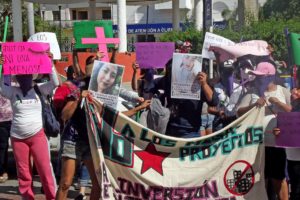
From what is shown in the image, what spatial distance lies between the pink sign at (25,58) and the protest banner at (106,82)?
2.69 ft

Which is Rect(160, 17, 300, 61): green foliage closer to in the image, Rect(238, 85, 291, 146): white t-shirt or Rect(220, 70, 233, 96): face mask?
Rect(220, 70, 233, 96): face mask

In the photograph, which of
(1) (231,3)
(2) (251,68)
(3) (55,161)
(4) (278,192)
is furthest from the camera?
(1) (231,3)

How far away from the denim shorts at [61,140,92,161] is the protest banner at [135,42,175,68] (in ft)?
5.25

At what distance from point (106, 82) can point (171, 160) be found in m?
0.99

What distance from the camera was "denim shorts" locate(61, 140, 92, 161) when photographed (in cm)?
606

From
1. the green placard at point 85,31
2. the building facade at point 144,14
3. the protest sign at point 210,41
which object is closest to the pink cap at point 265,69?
the protest sign at point 210,41

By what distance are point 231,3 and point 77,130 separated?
57.8 metres

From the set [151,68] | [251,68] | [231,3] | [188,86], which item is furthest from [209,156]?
[231,3]

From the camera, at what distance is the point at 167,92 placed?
258 inches

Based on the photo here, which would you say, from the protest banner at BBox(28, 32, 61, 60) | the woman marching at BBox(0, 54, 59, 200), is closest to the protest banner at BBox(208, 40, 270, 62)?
the protest banner at BBox(28, 32, 61, 60)

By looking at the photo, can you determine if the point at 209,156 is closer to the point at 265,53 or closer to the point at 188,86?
the point at 188,86

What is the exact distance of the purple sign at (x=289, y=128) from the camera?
5.70 metres

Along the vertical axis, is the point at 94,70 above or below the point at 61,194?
above

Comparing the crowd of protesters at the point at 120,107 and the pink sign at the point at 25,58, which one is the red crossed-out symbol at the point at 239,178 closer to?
the crowd of protesters at the point at 120,107
